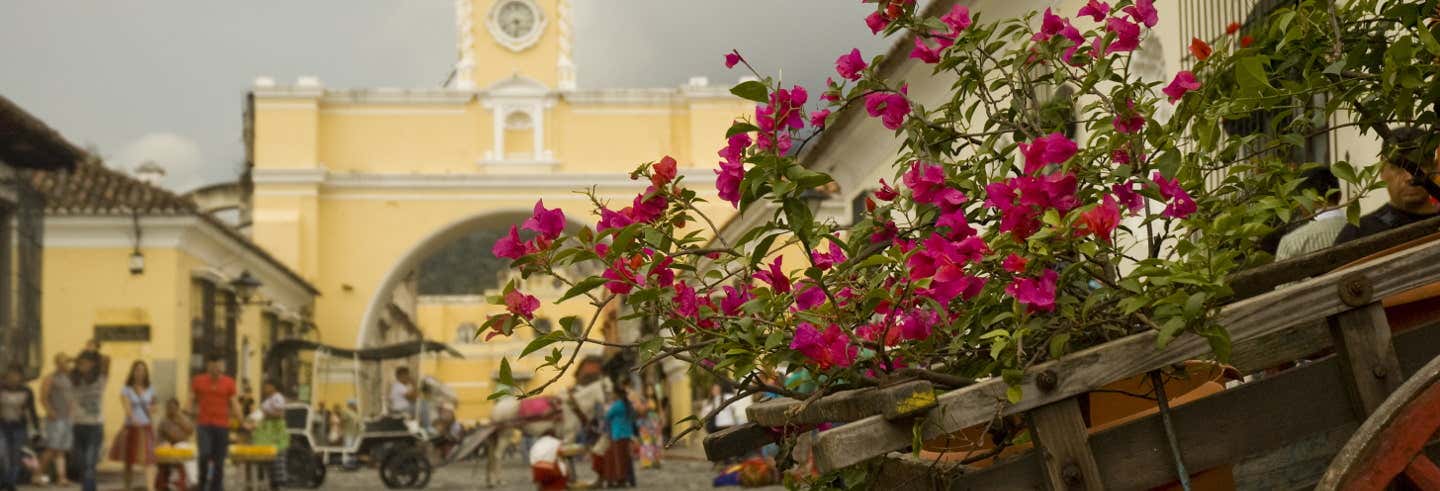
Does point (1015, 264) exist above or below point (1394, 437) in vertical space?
above

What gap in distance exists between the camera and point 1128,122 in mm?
3557

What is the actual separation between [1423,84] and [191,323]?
26983mm

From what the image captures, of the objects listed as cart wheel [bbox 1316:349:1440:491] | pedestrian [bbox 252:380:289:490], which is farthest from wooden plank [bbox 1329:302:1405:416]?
pedestrian [bbox 252:380:289:490]

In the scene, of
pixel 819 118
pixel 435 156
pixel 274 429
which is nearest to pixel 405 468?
pixel 274 429

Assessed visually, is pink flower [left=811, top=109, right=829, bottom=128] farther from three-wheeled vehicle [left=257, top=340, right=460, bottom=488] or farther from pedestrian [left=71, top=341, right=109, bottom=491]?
three-wheeled vehicle [left=257, top=340, right=460, bottom=488]

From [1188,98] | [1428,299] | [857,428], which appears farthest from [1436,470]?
[1188,98]

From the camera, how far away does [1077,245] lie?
110 inches

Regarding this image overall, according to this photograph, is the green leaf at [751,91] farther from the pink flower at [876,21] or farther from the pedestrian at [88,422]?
the pedestrian at [88,422]

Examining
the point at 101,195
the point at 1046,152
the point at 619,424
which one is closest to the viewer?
the point at 1046,152

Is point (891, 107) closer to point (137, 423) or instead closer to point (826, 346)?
point (826, 346)

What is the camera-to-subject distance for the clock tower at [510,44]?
43094mm

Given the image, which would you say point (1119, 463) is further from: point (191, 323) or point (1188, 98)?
point (191, 323)

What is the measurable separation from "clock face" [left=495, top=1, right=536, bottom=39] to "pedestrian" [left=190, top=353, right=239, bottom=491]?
27343 mm

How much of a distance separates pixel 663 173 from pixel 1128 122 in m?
0.88
